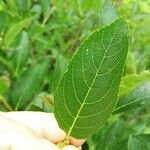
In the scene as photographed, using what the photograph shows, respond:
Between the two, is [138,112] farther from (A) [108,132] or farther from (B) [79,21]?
(A) [108,132]

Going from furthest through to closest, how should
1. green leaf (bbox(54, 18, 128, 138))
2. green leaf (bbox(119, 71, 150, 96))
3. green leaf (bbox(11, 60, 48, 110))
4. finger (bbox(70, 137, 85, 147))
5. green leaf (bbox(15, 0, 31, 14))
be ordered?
green leaf (bbox(15, 0, 31, 14)) < green leaf (bbox(11, 60, 48, 110)) < green leaf (bbox(119, 71, 150, 96)) < finger (bbox(70, 137, 85, 147)) < green leaf (bbox(54, 18, 128, 138))

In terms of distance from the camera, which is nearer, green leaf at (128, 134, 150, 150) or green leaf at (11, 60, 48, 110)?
green leaf at (128, 134, 150, 150)

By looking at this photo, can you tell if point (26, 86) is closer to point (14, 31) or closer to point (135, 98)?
point (14, 31)

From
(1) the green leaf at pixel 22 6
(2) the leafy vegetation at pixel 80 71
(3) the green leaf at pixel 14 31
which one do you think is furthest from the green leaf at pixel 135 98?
(1) the green leaf at pixel 22 6

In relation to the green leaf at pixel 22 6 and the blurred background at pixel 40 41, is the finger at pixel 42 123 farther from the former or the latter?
the green leaf at pixel 22 6

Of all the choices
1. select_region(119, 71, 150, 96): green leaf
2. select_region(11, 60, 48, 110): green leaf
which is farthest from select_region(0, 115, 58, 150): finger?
select_region(11, 60, 48, 110): green leaf

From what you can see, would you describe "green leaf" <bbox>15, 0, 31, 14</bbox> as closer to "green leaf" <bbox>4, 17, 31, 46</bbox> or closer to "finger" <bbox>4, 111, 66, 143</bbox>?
"green leaf" <bbox>4, 17, 31, 46</bbox>
